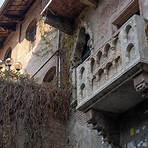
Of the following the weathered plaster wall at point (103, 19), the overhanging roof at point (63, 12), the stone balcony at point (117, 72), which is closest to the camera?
the stone balcony at point (117, 72)

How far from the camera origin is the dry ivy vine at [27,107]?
12133 millimetres

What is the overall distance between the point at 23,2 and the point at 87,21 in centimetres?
567

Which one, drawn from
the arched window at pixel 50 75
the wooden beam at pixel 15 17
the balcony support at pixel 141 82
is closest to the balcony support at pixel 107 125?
the balcony support at pixel 141 82

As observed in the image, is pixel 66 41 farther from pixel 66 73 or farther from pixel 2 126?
pixel 2 126

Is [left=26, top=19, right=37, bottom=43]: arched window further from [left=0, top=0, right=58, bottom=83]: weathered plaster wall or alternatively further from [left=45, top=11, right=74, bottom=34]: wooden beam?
[left=45, top=11, right=74, bottom=34]: wooden beam

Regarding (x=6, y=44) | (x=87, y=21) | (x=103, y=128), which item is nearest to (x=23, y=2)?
(x=6, y=44)

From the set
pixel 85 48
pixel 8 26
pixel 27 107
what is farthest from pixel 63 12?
pixel 8 26

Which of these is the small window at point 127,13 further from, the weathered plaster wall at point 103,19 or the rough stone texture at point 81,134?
the rough stone texture at point 81,134

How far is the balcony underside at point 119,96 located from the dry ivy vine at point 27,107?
101 inches

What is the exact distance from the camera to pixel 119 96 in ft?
31.0

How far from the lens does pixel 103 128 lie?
10.0 metres

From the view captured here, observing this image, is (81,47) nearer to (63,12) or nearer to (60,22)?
(60,22)

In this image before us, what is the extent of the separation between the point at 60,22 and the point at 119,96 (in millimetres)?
5264

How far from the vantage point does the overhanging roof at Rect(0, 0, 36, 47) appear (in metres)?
18.4
